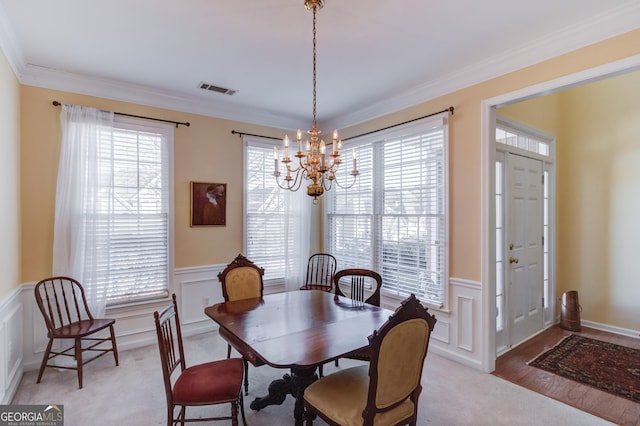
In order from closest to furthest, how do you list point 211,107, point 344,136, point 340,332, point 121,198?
1. point 340,332
2. point 121,198
3. point 211,107
4. point 344,136

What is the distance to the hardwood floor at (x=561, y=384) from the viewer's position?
93.9 inches

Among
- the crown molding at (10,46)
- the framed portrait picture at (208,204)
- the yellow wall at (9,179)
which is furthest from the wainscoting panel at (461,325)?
the crown molding at (10,46)

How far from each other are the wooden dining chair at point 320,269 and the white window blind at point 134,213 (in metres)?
1.95

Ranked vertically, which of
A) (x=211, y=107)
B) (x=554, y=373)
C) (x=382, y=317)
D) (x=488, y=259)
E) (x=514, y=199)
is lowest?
(x=554, y=373)

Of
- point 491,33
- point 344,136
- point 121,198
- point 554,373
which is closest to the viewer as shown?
point 491,33

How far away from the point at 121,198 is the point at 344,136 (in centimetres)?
301

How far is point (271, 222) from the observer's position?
15.0ft

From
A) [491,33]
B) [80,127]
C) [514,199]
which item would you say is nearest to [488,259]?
[514,199]

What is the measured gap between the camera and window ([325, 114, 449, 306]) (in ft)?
11.3

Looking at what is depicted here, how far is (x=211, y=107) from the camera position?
406 cm

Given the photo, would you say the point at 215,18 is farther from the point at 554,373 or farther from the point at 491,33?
the point at 554,373

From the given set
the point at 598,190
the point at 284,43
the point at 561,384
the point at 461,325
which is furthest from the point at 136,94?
the point at 598,190

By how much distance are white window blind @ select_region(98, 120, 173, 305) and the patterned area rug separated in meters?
4.25

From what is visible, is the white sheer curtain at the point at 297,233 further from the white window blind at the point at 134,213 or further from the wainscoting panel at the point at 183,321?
the white window blind at the point at 134,213
